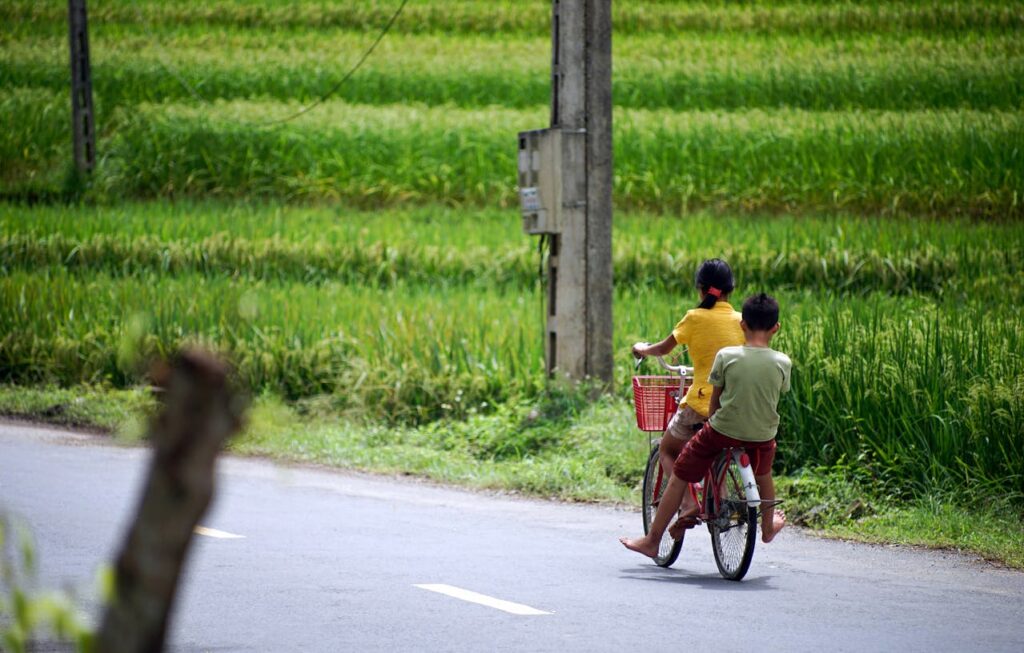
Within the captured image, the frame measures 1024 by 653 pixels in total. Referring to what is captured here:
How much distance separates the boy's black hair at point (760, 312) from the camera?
7.72 meters

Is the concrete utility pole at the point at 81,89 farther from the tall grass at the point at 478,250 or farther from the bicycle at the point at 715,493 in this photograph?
the bicycle at the point at 715,493

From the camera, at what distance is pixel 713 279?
8273 mm

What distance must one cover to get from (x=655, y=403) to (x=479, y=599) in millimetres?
1652

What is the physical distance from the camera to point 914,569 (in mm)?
8719

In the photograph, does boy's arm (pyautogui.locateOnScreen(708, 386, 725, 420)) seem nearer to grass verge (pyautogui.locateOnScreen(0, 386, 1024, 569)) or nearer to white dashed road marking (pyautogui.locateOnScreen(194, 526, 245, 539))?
grass verge (pyautogui.locateOnScreen(0, 386, 1024, 569))

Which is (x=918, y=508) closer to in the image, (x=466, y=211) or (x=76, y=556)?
(x=76, y=556)

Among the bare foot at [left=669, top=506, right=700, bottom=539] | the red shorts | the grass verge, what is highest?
the red shorts

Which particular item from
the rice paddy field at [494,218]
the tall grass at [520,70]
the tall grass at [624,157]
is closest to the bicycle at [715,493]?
the rice paddy field at [494,218]

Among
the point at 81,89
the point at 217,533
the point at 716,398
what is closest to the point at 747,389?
the point at 716,398

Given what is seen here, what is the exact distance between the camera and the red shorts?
7.86m

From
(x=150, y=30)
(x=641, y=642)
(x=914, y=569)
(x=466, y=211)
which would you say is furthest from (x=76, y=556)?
(x=150, y=30)

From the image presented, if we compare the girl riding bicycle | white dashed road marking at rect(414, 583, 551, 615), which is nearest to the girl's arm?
the girl riding bicycle

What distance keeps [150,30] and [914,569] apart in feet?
116

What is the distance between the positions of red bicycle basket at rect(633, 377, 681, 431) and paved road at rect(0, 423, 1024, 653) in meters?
0.80
